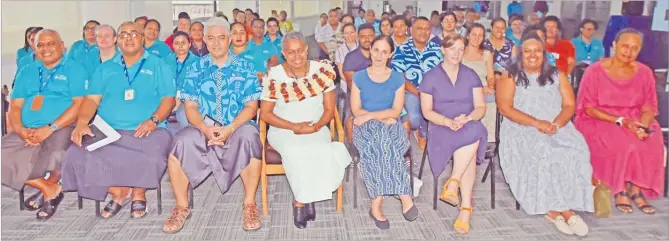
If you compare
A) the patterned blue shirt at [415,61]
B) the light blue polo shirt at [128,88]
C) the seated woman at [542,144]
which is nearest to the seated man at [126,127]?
the light blue polo shirt at [128,88]

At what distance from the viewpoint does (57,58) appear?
3770 mm

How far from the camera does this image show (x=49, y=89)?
3.79m

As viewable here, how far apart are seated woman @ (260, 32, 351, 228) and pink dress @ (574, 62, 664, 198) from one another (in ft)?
5.26

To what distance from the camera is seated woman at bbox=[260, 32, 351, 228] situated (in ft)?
11.2

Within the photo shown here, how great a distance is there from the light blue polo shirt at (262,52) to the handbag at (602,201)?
3170 mm

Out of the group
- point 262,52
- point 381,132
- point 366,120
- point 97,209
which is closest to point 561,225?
point 381,132

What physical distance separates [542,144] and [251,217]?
1.80m

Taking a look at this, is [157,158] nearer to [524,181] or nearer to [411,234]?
[411,234]

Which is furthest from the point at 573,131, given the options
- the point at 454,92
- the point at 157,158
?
the point at 157,158

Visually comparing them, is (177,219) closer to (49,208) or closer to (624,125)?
(49,208)

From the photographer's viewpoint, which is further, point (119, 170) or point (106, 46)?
point (106, 46)

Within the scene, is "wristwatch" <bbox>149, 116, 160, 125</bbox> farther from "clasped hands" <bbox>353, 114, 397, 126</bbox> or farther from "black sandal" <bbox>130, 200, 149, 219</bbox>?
"clasped hands" <bbox>353, 114, 397, 126</bbox>

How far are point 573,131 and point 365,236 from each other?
57.2 inches

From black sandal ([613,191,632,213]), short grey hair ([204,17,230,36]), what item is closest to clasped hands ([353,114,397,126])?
short grey hair ([204,17,230,36])
